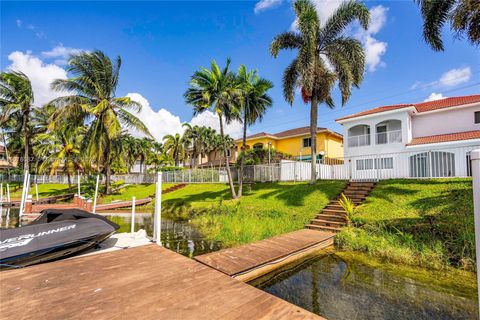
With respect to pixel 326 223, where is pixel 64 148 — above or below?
above

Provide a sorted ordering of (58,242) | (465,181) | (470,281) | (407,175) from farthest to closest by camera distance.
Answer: (407,175)
(465,181)
(470,281)
(58,242)

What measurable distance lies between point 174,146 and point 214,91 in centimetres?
3012

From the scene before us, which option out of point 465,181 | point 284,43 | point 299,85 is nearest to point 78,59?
point 284,43

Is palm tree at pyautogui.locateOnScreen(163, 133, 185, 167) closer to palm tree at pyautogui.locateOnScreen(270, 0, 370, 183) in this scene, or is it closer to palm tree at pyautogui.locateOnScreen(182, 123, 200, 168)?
palm tree at pyautogui.locateOnScreen(182, 123, 200, 168)

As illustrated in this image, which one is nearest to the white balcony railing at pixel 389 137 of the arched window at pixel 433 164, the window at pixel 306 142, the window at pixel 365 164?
the window at pixel 365 164

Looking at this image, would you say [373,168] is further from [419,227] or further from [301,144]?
[301,144]

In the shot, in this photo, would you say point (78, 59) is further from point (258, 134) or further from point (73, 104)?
point (258, 134)

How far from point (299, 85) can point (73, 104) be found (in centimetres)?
1583

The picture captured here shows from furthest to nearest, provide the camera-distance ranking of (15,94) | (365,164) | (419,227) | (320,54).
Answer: (15,94) < (365,164) < (320,54) < (419,227)

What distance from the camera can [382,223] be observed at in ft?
24.5

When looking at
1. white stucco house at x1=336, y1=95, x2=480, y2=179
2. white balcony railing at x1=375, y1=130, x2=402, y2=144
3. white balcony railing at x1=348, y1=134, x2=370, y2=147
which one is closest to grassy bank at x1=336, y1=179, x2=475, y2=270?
white stucco house at x1=336, y1=95, x2=480, y2=179

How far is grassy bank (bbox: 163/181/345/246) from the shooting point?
873cm

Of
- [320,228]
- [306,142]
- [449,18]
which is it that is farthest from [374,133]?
[320,228]

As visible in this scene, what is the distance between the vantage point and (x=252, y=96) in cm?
1449
